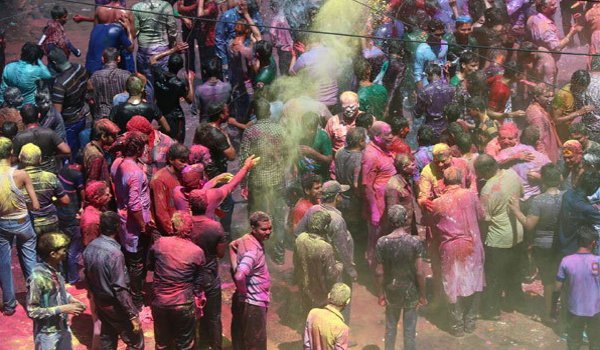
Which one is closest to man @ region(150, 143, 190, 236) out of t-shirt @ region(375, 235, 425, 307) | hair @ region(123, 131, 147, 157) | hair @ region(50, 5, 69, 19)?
hair @ region(123, 131, 147, 157)

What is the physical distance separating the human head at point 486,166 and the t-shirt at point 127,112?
398cm

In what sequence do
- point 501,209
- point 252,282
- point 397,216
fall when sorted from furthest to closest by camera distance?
point 501,209
point 397,216
point 252,282

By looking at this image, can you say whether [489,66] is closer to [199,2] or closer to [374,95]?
[374,95]

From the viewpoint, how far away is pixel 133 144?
395 inches

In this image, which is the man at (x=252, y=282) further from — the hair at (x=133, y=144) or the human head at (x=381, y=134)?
the human head at (x=381, y=134)

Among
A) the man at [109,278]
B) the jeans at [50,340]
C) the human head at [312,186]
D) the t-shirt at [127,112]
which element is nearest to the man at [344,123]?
the human head at [312,186]

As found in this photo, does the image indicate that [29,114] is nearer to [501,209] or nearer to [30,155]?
[30,155]

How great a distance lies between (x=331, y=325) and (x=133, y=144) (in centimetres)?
315

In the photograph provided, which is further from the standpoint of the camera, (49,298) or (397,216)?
(397,216)

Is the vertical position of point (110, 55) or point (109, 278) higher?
point (110, 55)

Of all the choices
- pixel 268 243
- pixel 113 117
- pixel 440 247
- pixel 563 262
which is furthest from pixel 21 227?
pixel 563 262

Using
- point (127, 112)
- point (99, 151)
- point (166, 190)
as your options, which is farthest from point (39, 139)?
point (166, 190)

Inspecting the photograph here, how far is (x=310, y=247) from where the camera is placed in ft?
30.5

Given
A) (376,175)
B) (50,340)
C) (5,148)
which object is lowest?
(50,340)
